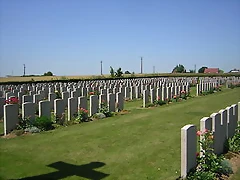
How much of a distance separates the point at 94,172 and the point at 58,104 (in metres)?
5.62

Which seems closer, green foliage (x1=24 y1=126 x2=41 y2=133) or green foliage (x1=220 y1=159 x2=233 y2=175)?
green foliage (x1=220 y1=159 x2=233 y2=175)

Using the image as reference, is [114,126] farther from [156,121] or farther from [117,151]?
[117,151]

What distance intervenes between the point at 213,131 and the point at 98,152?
2.80 meters

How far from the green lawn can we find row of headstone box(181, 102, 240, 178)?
53cm

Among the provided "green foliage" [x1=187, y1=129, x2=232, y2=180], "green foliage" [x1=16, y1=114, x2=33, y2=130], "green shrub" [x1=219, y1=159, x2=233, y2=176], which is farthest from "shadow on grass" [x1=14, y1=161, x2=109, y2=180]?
"green foliage" [x1=16, y1=114, x2=33, y2=130]

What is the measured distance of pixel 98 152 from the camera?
6957 millimetres

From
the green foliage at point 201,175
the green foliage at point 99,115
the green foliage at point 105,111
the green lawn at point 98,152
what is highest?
the green foliage at point 105,111

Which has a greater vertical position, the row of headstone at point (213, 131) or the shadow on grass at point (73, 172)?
the row of headstone at point (213, 131)

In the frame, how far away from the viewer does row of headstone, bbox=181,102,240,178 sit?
196 inches

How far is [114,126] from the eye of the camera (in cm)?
1002

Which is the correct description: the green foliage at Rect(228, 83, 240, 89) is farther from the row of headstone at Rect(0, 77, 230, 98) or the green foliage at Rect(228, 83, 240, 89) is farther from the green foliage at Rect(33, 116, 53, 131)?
the green foliage at Rect(33, 116, 53, 131)

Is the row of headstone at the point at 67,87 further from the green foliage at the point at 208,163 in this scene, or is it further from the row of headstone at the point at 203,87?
the green foliage at the point at 208,163

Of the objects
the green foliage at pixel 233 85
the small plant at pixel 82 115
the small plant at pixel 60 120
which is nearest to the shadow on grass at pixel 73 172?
the small plant at pixel 60 120

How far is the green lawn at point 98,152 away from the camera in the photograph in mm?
5609
